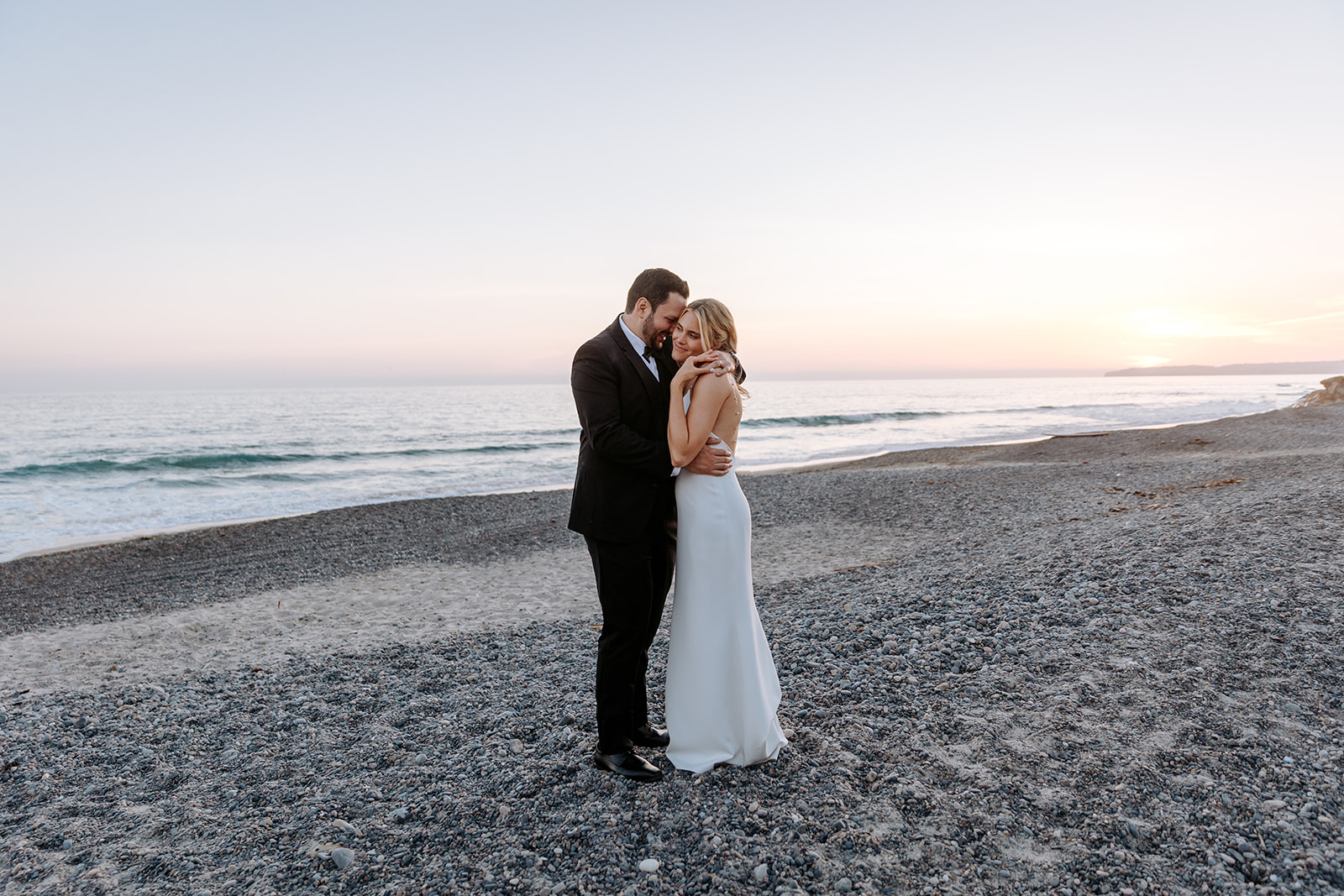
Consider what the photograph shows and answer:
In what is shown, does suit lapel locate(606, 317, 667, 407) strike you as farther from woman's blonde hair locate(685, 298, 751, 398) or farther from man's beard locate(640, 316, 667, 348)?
woman's blonde hair locate(685, 298, 751, 398)

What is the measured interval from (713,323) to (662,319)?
0.25 metres

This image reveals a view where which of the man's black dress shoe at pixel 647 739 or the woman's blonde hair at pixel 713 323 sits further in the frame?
the man's black dress shoe at pixel 647 739

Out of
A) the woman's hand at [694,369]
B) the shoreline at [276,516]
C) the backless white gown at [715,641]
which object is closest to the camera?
the woman's hand at [694,369]

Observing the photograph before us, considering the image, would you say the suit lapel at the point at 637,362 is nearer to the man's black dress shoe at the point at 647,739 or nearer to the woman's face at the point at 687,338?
the woman's face at the point at 687,338

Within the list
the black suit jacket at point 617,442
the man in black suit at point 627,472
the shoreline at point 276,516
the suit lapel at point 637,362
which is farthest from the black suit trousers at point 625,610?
the shoreline at point 276,516

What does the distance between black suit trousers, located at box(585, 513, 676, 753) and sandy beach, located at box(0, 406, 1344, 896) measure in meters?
0.35

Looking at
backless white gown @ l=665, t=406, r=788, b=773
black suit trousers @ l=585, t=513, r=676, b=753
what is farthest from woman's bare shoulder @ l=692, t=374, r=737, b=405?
black suit trousers @ l=585, t=513, r=676, b=753

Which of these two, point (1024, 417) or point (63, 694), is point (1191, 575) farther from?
point (1024, 417)

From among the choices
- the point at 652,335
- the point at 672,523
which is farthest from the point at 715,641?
the point at 652,335

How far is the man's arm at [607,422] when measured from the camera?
3.30m

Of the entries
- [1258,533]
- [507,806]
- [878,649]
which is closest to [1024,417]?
[1258,533]

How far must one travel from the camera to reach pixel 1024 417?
1705 inches

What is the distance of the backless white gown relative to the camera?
347 centimetres

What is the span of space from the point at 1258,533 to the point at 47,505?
2458cm
